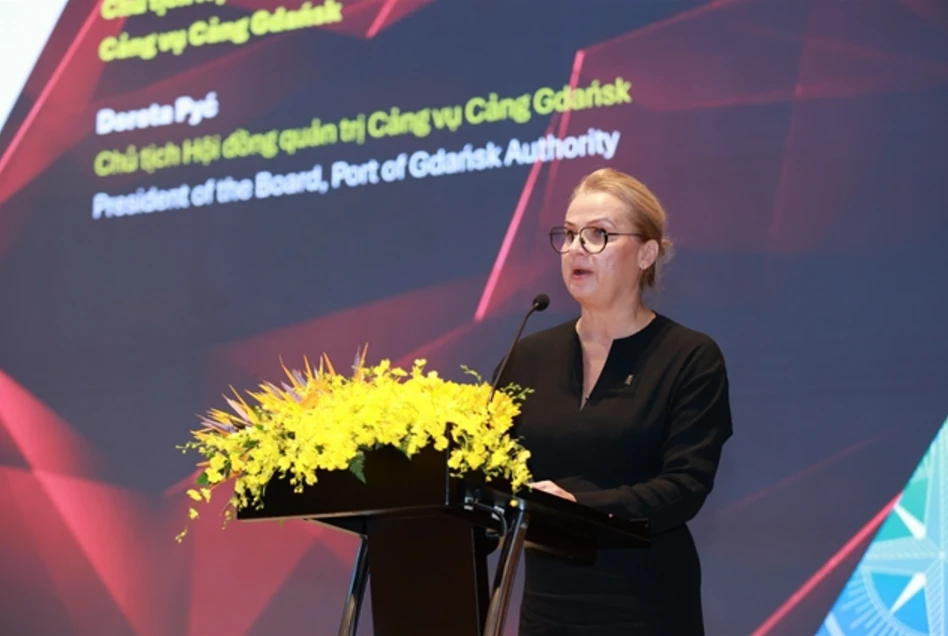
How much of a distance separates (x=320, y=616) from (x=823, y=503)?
1745 millimetres

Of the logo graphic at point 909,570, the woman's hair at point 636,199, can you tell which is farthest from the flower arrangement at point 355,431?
the logo graphic at point 909,570

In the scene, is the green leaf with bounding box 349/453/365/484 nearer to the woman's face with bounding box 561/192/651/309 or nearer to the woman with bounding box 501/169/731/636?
the woman with bounding box 501/169/731/636

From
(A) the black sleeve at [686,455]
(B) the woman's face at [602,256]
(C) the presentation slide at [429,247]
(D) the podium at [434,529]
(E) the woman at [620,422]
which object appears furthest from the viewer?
(C) the presentation slide at [429,247]

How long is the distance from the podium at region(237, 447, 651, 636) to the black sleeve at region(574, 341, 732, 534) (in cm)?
8

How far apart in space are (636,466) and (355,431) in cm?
71

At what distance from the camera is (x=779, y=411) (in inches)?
140

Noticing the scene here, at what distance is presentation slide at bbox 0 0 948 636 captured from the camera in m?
3.46

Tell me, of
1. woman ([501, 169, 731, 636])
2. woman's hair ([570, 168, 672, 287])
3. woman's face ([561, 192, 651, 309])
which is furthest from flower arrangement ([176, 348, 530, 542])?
woman's hair ([570, 168, 672, 287])

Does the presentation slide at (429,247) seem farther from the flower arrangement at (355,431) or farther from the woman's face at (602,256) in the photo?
the flower arrangement at (355,431)

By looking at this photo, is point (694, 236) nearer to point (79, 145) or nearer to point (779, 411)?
point (779, 411)

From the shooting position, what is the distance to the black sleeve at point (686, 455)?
85.0 inches

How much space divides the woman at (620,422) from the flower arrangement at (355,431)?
0.28 meters

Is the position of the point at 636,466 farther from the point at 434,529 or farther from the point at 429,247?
the point at 429,247

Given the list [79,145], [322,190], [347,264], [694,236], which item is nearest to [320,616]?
[347,264]
